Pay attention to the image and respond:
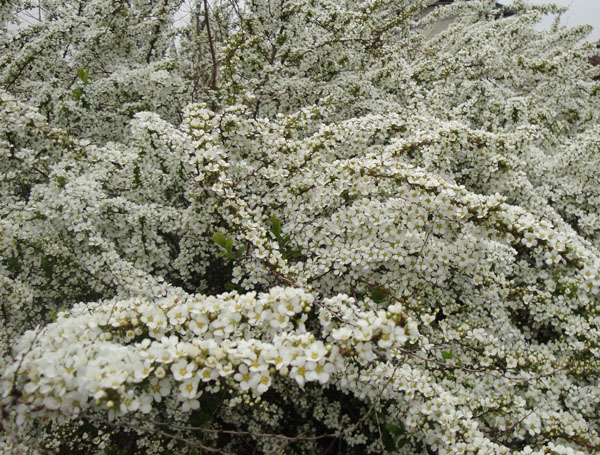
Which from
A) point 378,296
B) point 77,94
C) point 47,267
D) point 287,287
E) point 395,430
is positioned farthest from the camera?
point 77,94

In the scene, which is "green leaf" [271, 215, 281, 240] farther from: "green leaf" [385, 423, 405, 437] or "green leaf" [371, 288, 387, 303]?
"green leaf" [385, 423, 405, 437]

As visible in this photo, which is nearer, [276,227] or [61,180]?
[276,227]

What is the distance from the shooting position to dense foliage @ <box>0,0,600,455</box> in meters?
1.57

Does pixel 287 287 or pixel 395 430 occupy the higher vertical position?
pixel 287 287

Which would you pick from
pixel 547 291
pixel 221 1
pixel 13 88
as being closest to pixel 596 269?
pixel 547 291

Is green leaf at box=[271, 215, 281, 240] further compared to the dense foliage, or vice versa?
green leaf at box=[271, 215, 281, 240]

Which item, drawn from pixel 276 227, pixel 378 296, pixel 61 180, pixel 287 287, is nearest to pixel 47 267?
pixel 61 180

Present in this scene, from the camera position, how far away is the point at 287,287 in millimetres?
1952

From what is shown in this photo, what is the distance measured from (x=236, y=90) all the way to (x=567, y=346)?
4.06 metres

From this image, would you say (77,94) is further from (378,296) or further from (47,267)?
(378,296)

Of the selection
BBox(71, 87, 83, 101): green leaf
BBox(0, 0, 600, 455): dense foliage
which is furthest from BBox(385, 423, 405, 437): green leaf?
BBox(71, 87, 83, 101): green leaf

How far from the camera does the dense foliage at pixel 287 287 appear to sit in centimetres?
157

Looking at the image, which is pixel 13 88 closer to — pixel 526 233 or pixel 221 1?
pixel 221 1

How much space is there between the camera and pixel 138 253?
2.99 metres
